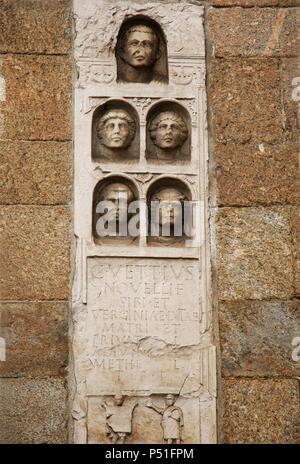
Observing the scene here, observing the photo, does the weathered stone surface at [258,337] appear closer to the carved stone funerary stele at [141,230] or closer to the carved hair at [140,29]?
the carved stone funerary stele at [141,230]

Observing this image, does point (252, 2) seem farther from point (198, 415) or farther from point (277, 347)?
point (198, 415)

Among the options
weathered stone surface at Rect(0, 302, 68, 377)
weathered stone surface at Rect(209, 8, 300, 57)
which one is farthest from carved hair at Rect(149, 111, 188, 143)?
weathered stone surface at Rect(0, 302, 68, 377)

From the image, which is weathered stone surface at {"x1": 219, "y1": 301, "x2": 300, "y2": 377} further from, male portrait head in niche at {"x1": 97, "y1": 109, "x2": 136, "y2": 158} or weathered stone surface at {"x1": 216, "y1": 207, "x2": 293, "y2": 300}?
male portrait head in niche at {"x1": 97, "y1": 109, "x2": 136, "y2": 158}

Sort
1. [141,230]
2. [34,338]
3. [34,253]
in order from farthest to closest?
1. [141,230]
2. [34,253]
3. [34,338]

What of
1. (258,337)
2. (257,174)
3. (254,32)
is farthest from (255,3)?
(258,337)

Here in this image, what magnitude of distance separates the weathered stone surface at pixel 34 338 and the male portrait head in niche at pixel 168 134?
1.18 meters

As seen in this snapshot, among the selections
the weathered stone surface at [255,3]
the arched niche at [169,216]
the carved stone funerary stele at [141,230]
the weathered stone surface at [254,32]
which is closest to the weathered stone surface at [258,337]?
the carved stone funerary stele at [141,230]

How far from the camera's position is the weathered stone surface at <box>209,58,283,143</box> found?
5.82m

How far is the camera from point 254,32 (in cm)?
599

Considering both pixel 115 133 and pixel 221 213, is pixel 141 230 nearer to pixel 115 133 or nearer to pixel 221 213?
pixel 221 213

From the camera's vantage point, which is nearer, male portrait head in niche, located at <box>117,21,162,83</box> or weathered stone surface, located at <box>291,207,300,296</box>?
weathered stone surface, located at <box>291,207,300,296</box>

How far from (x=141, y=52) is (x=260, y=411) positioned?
238 centimetres

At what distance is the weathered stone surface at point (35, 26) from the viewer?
5.88 meters
